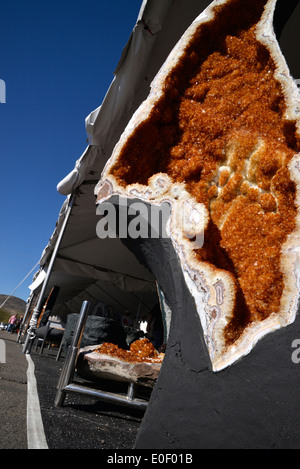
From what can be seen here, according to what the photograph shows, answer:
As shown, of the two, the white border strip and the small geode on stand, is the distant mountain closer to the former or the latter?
the white border strip

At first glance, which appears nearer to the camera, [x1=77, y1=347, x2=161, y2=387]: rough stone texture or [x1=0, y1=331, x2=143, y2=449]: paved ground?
[x1=0, y1=331, x2=143, y2=449]: paved ground

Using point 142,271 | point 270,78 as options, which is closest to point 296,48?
point 270,78

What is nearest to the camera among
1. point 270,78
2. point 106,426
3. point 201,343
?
point 201,343

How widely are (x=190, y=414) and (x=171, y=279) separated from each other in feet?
1.92

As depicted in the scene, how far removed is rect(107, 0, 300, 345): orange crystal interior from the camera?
4.42ft

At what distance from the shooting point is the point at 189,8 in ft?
8.62

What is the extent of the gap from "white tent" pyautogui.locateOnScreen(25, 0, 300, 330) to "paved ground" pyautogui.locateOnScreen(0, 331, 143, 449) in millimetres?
2500

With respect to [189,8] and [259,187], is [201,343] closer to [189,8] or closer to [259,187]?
[259,187]

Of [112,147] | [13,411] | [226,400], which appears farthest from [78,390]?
[112,147]

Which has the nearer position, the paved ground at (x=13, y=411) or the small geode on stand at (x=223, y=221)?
the small geode on stand at (x=223, y=221)

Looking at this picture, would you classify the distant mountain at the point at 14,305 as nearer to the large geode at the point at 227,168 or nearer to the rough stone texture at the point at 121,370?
the rough stone texture at the point at 121,370

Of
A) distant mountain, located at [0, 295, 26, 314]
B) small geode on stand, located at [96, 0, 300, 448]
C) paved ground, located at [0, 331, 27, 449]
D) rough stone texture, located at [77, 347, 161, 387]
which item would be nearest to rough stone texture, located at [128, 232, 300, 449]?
small geode on stand, located at [96, 0, 300, 448]

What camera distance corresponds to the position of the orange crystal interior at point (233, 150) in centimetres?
135

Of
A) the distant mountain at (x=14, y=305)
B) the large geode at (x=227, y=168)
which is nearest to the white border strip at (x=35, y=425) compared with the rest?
the large geode at (x=227, y=168)
